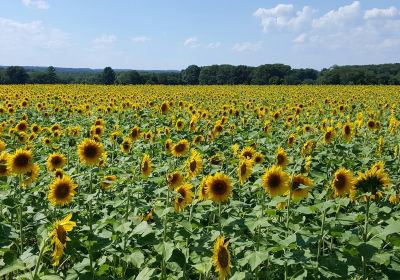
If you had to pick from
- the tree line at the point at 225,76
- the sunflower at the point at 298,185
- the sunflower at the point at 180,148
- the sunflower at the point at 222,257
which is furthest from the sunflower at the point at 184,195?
the tree line at the point at 225,76

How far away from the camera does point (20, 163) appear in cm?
463

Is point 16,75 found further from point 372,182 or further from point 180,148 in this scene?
point 372,182

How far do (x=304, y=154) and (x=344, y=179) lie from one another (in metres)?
1.93

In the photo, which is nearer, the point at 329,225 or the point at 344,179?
the point at 329,225

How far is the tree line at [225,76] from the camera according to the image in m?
57.7

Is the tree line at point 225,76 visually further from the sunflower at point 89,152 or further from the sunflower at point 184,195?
the sunflower at point 184,195

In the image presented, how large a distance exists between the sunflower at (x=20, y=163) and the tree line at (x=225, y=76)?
5371cm

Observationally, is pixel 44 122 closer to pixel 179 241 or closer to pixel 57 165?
pixel 57 165

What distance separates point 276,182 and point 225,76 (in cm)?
6580

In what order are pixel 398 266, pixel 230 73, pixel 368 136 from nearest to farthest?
1. pixel 398 266
2. pixel 368 136
3. pixel 230 73

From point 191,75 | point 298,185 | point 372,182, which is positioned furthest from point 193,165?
point 191,75

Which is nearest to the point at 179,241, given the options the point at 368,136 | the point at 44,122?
the point at 368,136

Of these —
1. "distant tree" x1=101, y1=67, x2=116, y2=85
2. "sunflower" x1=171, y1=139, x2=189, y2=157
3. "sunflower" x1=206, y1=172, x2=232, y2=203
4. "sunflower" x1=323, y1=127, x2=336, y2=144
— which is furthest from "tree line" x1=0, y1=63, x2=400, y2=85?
"sunflower" x1=206, y1=172, x2=232, y2=203

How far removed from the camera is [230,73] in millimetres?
70250
